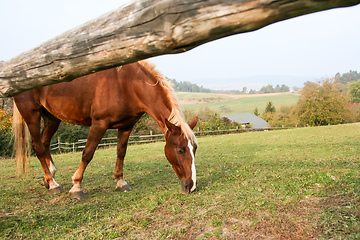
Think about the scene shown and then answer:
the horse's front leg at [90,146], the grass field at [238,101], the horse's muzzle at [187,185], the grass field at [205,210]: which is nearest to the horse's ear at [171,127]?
the horse's muzzle at [187,185]

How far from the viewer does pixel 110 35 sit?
2.11 m

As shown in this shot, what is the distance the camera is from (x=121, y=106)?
5098mm

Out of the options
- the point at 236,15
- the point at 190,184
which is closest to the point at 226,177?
the point at 190,184

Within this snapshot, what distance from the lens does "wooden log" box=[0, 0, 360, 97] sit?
1.55 m

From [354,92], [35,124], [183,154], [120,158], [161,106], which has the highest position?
[161,106]

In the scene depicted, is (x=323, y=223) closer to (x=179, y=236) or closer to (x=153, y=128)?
(x=179, y=236)

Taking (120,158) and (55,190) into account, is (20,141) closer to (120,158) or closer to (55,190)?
(55,190)

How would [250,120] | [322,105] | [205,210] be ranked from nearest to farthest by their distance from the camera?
[205,210]
[322,105]
[250,120]

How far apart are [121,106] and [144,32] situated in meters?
3.29

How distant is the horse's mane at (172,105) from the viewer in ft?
15.8

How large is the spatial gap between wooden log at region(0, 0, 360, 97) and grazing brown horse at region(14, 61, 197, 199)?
7.65ft

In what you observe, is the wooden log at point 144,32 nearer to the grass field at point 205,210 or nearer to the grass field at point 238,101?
the grass field at point 205,210

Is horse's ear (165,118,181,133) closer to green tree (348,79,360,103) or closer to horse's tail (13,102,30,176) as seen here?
horse's tail (13,102,30,176)

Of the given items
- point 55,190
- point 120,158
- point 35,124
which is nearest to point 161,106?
point 120,158
